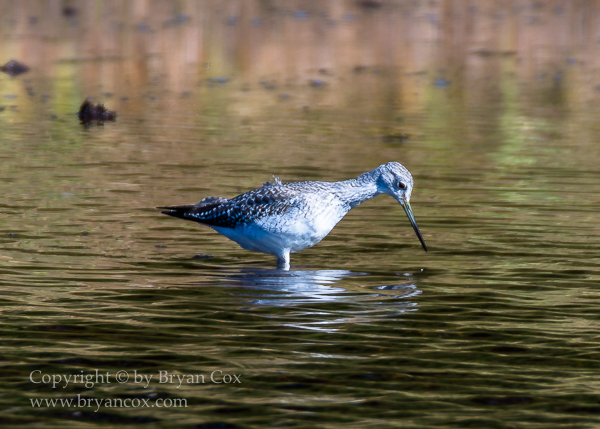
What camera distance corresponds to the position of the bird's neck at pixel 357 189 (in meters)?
10.0

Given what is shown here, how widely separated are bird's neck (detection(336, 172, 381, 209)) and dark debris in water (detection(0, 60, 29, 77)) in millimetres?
17776

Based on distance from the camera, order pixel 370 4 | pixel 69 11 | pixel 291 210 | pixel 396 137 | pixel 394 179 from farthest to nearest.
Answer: pixel 370 4, pixel 69 11, pixel 396 137, pixel 394 179, pixel 291 210

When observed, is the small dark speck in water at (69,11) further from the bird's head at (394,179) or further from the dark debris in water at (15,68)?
the bird's head at (394,179)

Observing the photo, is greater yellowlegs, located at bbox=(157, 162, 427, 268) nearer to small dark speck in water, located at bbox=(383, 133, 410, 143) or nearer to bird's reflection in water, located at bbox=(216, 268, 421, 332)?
bird's reflection in water, located at bbox=(216, 268, 421, 332)

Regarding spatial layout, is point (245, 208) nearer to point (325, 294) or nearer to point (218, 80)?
point (325, 294)

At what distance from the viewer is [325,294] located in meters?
9.09

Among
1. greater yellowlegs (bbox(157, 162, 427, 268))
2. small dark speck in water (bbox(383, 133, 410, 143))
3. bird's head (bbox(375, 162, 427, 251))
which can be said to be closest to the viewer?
greater yellowlegs (bbox(157, 162, 427, 268))

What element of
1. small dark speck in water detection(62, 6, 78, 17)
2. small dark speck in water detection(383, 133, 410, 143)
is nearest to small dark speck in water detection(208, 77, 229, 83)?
small dark speck in water detection(383, 133, 410, 143)

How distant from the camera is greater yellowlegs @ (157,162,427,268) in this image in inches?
384

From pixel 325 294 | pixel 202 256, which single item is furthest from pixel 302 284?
pixel 202 256

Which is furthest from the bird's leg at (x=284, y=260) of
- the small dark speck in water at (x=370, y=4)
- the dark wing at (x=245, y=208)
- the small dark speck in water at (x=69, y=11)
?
the small dark speck in water at (x=370, y=4)

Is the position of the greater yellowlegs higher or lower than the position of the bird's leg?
higher

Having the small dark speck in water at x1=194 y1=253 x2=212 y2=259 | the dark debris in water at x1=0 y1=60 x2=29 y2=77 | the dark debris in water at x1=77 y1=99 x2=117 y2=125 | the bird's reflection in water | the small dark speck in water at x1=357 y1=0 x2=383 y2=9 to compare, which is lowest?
the bird's reflection in water

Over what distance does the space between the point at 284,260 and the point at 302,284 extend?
2.10 feet
